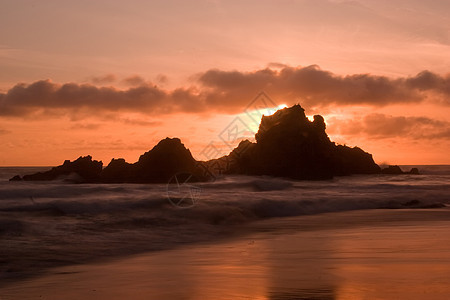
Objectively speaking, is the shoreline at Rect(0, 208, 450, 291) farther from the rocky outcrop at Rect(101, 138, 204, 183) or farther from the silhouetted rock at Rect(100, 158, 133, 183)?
the silhouetted rock at Rect(100, 158, 133, 183)

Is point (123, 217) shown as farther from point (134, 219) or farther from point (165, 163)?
point (165, 163)

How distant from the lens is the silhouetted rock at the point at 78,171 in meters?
40.2

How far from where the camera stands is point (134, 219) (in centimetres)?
1819

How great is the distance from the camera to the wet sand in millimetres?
7535

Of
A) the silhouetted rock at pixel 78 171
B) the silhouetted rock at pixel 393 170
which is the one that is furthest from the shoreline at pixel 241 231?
the silhouetted rock at pixel 393 170

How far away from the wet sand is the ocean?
111 cm

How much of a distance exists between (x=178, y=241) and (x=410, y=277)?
740 cm

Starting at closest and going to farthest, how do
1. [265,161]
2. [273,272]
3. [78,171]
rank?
1. [273,272]
2. [78,171]
3. [265,161]

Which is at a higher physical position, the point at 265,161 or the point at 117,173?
the point at 265,161

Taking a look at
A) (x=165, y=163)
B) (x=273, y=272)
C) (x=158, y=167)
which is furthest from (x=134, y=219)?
(x=165, y=163)

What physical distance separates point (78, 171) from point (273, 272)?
3430 cm

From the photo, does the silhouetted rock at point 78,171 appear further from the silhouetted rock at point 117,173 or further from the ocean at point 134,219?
the ocean at point 134,219

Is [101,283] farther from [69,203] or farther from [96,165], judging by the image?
[96,165]

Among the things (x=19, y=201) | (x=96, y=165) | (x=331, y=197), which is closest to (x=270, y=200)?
(x=331, y=197)
